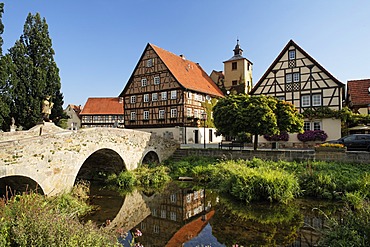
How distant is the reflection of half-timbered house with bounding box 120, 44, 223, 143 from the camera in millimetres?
23902

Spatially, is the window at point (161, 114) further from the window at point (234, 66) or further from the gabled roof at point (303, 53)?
the window at point (234, 66)

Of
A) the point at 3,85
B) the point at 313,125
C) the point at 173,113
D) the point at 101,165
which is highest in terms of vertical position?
the point at 3,85

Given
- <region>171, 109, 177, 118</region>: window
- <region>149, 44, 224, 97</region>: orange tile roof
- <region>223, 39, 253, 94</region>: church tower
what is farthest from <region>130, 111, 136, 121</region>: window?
<region>223, 39, 253, 94</region>: church tower

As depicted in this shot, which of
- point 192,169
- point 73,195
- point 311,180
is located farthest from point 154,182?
point 311,180

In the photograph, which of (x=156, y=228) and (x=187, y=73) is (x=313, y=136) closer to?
(x=187, y=73)

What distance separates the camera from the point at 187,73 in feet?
88.0

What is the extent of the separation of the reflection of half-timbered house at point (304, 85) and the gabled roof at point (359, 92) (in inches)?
141

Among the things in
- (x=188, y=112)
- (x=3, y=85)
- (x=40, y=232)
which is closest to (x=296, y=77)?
(x=188, y=112)

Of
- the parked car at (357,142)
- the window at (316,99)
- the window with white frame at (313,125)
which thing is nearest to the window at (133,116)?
the window with white frame at (313,125)

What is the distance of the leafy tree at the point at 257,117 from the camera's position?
1390 cm

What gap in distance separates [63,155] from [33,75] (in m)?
16.8

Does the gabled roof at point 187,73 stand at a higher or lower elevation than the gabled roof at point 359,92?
higher

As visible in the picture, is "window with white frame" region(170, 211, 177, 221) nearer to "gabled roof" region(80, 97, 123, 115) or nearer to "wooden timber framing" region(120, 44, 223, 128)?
"wooden timber framing" region(120, 44, 223, 128)

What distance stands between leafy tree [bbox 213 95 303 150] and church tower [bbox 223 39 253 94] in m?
14.6
